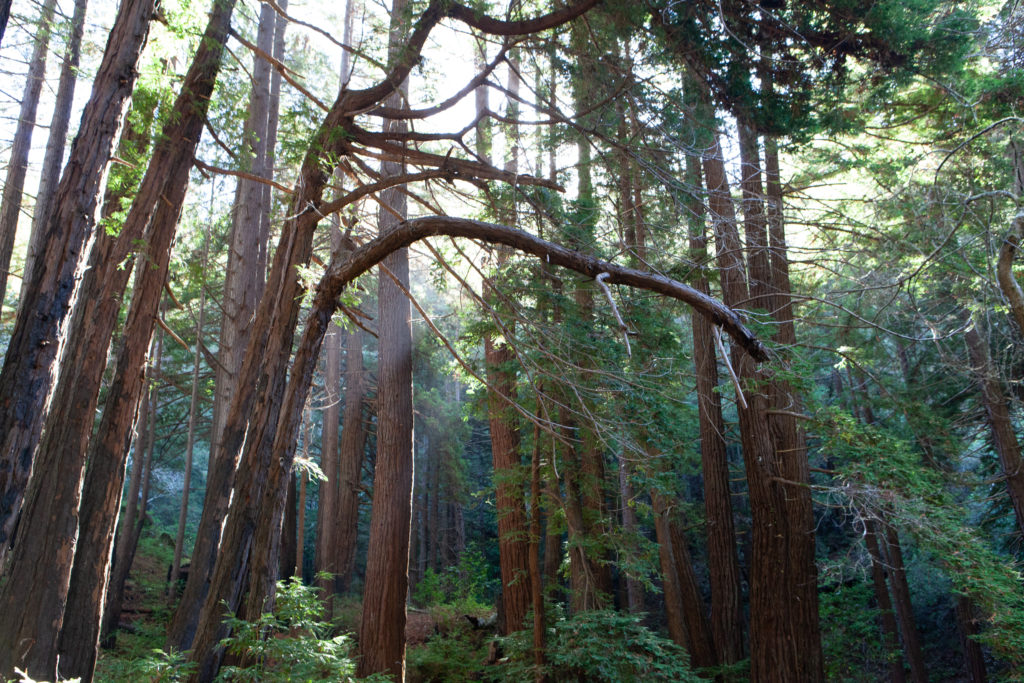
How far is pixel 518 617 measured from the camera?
9477 mm

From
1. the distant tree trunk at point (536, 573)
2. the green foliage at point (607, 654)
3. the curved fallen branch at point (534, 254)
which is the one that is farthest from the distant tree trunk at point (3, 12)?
the green foliage at point (607, 654)

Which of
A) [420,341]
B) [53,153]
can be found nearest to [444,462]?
[420,341]

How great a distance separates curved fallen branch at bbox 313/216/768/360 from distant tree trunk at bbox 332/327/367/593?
1067 centimetres

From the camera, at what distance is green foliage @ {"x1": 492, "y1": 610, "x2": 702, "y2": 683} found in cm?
673

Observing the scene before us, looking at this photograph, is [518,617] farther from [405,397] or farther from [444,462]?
[444,462]

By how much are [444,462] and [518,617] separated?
1215cm

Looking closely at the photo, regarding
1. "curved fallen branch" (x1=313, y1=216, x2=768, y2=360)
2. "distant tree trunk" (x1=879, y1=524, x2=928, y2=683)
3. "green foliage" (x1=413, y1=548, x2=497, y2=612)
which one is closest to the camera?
"curved fallen branch" (x1=313, y1=216, x2=768, y2=360)

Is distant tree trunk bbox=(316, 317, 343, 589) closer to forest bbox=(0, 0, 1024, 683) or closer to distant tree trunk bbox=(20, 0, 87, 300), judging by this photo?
forest bbox=(0, 0, 1024, 683)

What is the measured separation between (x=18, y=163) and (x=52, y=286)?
25.1ft

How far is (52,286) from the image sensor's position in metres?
4.54

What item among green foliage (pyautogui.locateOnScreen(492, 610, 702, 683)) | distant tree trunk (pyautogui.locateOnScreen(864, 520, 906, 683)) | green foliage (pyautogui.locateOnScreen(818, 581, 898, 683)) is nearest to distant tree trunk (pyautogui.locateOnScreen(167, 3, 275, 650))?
green foliage (pyautogui.locateOnScreen(492, 610, 702, 683))

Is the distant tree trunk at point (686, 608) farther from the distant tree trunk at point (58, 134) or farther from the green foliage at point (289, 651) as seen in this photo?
the distant tree trunk at point (58, 134)

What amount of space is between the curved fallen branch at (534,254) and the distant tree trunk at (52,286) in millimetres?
1893

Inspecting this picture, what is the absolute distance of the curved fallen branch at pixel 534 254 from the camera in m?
4.19
